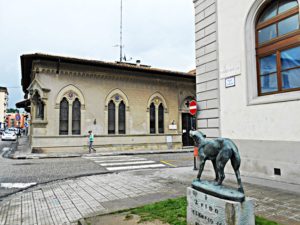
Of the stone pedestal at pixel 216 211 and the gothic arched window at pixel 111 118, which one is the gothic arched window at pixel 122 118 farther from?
the stone pedestal at pixel 216 211

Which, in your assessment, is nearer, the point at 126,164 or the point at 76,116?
the point at 126,164

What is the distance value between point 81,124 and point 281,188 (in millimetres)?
14872

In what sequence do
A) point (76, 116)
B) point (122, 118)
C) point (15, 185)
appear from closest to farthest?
1. point (15, 185)
2. point (76, 116)
3. point (122, 118)

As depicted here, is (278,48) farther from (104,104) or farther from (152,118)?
(152,118)

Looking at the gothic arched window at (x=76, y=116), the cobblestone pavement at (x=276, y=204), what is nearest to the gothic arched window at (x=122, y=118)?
the gothic arched window at (x=76, y=116)

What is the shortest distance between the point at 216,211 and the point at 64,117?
16.3 m

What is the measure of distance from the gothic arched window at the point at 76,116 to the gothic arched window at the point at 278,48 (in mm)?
14225

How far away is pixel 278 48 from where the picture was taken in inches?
261

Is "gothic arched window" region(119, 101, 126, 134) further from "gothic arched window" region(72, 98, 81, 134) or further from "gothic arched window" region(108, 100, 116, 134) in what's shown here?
"gothic arched window" region(72, 98, 81, 134)

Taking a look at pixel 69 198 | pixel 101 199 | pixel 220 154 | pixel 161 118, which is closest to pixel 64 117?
pixel 161 118

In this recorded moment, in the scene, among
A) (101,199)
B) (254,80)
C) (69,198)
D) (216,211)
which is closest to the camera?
(216,211)

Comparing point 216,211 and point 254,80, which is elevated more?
point 254,80

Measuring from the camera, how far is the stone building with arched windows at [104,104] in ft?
56.3

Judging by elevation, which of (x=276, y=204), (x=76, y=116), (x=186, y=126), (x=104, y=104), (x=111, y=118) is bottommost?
(x=276, y=204)
